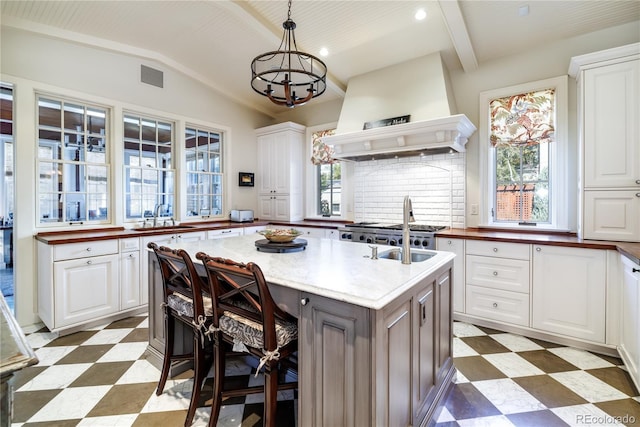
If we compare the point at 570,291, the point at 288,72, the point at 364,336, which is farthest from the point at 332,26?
the point at 570,291

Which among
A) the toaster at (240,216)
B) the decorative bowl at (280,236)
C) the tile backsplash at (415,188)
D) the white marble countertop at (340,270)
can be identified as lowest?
the white marble countertop at (340,270)

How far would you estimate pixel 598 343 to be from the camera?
246 centimetres

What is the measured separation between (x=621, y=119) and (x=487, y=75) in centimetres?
144

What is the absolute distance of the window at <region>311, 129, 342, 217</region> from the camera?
16.1 feet

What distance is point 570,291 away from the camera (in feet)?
8.40

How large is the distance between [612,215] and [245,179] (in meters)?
4.70

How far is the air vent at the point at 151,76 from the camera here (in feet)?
12.8

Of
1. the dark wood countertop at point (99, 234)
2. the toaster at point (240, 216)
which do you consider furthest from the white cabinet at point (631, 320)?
the toaster at point (240, 216)

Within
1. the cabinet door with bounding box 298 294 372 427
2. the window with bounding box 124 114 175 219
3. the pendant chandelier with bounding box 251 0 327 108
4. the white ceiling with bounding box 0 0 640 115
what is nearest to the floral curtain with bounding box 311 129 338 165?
the pendant chandelier with bounding box 251 0 327 108

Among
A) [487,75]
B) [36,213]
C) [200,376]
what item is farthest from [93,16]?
[487,75]

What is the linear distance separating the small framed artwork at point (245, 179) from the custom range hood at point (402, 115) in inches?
73.4

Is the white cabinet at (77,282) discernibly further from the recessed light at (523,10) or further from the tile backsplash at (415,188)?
the recessed light at (523,10)

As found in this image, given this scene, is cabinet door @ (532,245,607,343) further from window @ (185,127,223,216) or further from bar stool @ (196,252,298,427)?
window @ (185,127,223,216)

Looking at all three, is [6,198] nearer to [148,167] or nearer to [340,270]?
[148,167]
